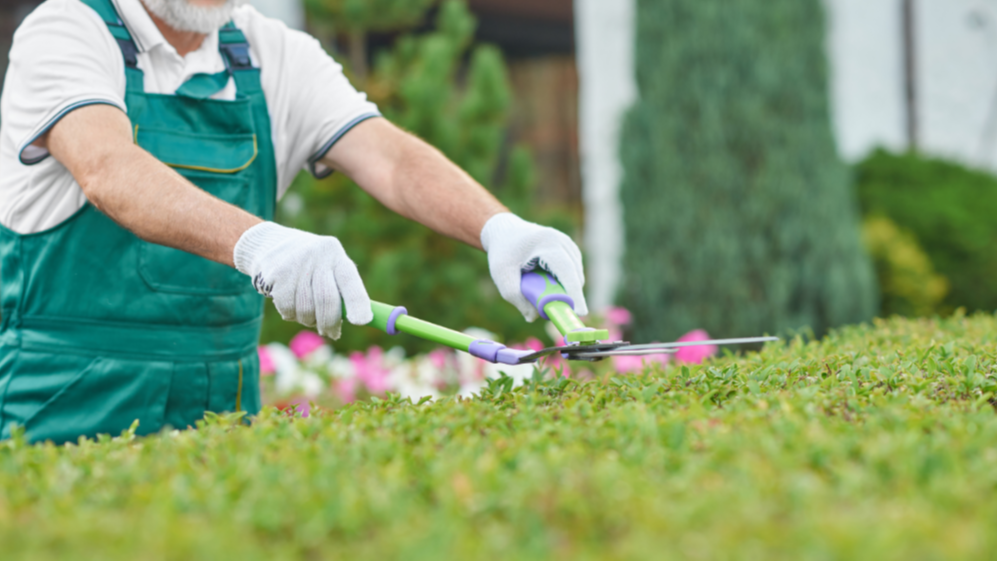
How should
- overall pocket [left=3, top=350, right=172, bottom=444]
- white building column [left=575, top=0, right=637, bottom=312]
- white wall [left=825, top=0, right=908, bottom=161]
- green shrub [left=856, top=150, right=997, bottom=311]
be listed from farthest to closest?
white wall [left=825, top=0, right=908, bottom=161] < green shrub [left=856, top=150, right=997, bottom=311] < white building column [left=575, top=0, right=637, bottom=312] < overall pocket [left=3, top=350, right=172, bottom=444]

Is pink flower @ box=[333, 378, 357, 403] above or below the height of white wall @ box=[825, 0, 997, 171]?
below

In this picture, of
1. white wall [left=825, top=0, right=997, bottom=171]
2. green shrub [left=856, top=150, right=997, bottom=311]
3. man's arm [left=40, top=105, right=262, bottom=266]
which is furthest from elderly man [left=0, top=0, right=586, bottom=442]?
white wall [left=825, top=0, right=997, bottom=171]

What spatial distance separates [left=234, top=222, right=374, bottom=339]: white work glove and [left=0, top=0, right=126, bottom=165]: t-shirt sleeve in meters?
0.52

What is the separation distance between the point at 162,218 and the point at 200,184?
44cm

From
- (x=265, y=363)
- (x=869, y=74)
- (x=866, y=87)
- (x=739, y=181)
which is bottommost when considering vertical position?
(x=265, y=363)

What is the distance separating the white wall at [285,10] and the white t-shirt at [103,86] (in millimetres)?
3500

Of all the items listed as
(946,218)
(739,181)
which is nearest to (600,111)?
(739,181)

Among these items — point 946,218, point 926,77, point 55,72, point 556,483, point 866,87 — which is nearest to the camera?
point 556,483

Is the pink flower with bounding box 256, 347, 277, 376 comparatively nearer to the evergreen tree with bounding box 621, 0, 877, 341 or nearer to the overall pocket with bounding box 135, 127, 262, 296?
the overall pocket with bounding box 135, 127, 262, 296

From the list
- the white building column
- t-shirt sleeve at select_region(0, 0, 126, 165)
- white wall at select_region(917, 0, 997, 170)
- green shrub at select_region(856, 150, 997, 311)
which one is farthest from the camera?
white wall at select_region(917, 0, 997, 170)

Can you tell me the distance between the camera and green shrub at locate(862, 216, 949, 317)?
6871 millimetres

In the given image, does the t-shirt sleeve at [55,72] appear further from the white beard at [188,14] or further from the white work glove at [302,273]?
the white work glove at [302,273]

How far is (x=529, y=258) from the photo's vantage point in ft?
7.39

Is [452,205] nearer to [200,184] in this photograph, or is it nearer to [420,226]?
[200,184]
